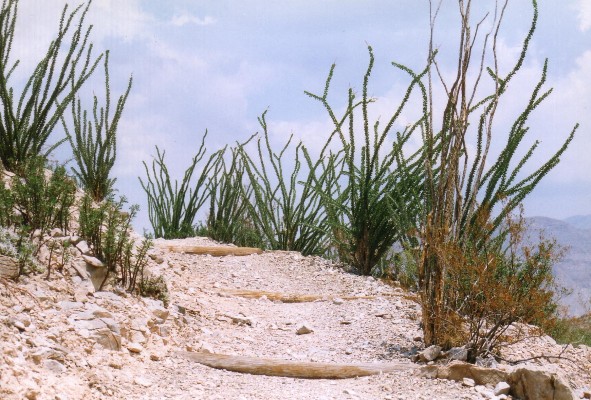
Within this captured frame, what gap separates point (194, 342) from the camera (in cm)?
530


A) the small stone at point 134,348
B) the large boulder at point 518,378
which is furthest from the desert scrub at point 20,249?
the large boulder at point 518,378

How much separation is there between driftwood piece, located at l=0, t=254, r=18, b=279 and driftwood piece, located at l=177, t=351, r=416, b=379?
4.60ft

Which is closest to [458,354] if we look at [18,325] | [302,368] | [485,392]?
[485,392]

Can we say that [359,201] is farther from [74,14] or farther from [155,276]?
[74,14]

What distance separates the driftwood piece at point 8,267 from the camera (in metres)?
4.59

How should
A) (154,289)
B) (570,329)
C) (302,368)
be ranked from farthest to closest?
(570,329), (154,289), (302,368)

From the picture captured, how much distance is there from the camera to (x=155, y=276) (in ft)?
19.9

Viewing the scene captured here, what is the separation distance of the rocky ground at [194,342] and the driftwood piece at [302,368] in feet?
0.21

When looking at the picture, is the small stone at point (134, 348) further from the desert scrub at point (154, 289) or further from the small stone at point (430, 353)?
the small stone at point (430, 353)

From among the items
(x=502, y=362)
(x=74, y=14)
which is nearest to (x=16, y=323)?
(x=502, y=362)

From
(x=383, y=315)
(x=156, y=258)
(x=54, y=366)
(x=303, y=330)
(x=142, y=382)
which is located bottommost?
(x=142, y=382)

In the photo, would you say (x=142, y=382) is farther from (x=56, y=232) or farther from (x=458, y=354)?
(x=458, y=354)

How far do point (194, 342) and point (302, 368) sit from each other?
97cm

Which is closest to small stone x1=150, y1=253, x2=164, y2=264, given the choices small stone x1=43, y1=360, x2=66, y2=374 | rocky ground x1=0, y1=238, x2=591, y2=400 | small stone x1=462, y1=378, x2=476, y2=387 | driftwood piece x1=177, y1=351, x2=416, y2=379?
rocky ground x1=0, y1=238, x2=591, y2=400
